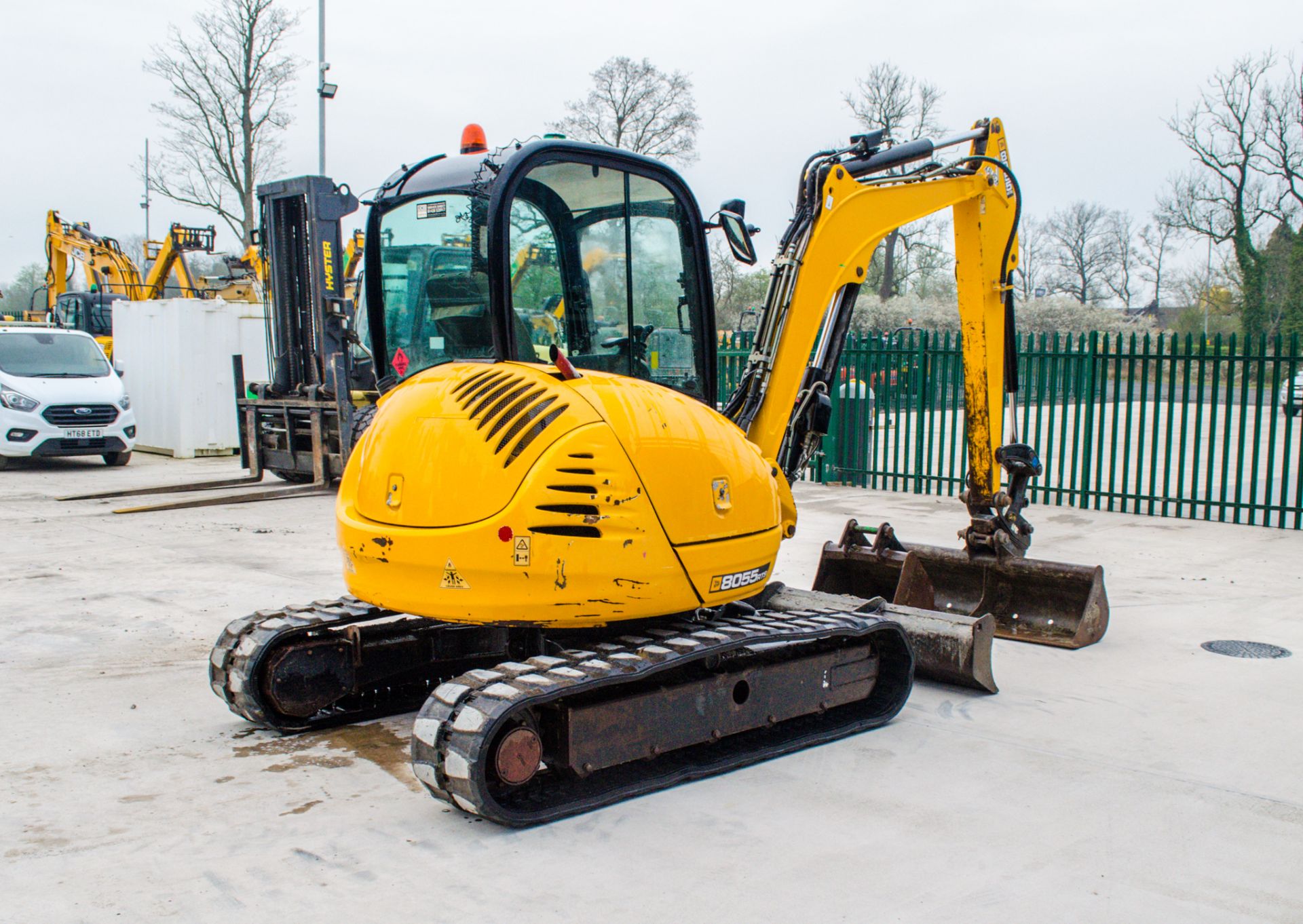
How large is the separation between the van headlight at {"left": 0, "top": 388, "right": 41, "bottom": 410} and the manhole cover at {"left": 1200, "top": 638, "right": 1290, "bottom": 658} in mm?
15594

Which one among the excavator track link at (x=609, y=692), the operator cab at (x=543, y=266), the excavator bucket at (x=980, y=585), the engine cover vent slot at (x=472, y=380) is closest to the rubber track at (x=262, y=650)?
the excavator track link at (x=609, y=692)

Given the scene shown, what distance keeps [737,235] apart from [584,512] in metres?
1.79

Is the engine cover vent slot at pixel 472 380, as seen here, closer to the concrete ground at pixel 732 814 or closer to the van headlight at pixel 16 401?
the concrete ground at pixel 732 814

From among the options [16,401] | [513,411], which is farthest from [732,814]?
[16,401]

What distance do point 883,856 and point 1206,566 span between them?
6547 mm

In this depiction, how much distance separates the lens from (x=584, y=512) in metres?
4.43

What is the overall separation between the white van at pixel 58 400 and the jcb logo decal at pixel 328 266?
5.07 m

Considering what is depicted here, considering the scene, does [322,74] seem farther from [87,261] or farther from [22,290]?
[22,290]

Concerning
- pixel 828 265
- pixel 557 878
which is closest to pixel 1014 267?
pixel 828 265

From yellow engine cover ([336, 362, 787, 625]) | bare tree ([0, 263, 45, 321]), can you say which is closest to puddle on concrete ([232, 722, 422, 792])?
yellow engine cover ([336, 362, 787, 625])

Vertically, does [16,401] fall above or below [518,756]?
above

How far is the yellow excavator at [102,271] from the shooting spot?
78.7 ft

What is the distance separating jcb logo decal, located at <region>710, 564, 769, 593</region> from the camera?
4918mm

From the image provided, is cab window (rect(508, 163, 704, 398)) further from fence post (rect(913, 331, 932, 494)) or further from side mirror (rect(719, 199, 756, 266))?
fence post (rect(913, 331, 932, 494))
